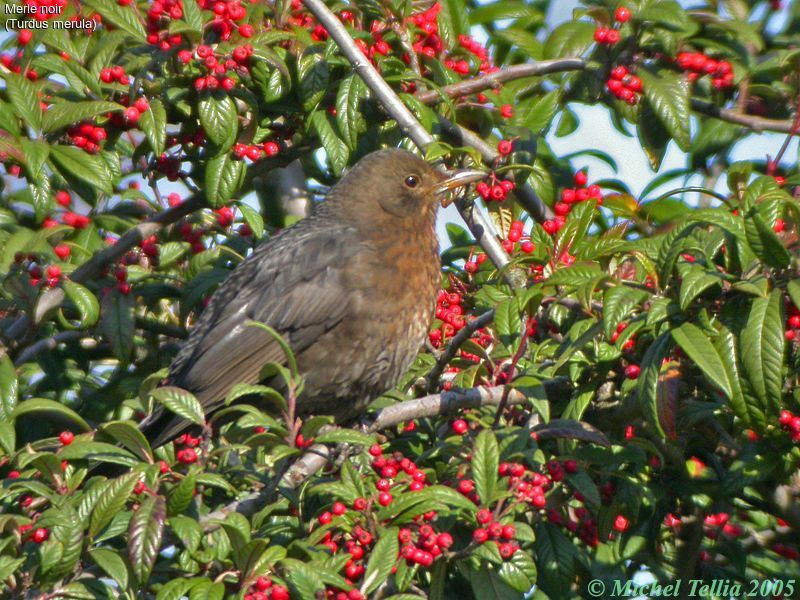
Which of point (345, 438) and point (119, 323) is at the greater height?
point (119, 323)

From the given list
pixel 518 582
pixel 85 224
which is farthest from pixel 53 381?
pixel 518 582

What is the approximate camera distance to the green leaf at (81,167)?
14.1 feet

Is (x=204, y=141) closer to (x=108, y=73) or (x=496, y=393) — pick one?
(x=108, y=73)

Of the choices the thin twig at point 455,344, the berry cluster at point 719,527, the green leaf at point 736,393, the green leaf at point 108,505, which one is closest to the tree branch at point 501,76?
the thin twig at point 455,344

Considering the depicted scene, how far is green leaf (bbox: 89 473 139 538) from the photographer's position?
3.17 m

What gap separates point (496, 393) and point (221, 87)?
162 centimetres

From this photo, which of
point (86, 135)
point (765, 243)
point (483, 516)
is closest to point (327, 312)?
point (86, 135)

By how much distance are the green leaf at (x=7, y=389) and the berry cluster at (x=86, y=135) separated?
90 cm

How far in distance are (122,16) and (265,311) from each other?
1403 millimetres

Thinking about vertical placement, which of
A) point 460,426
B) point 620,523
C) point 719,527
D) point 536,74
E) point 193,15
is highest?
point 193,15

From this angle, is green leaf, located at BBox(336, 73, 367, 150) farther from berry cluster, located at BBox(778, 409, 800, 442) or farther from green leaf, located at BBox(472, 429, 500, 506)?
berry cluster, located at BBox(778, 409, 800, 442)

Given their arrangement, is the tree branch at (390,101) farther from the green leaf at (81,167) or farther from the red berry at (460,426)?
the green leaf at (81,167)

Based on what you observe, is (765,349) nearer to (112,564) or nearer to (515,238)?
(515,238)

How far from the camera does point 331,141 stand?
4609 mm
